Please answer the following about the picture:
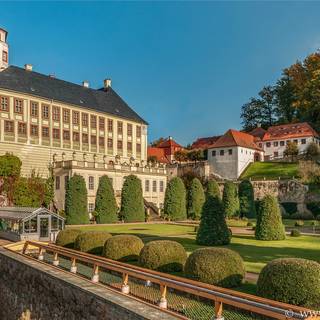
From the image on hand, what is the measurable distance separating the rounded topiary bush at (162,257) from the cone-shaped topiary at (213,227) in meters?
9.76

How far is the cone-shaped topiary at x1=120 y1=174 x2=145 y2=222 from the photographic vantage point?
52.3 metres

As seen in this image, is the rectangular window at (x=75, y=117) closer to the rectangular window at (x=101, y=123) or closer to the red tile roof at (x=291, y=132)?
the rectangular window at (x=101, y=123)

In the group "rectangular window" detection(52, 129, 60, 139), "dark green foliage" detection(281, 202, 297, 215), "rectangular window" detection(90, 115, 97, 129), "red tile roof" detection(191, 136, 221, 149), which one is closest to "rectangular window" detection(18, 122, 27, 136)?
"rectangular window" detection(52, 129, 60, 139)

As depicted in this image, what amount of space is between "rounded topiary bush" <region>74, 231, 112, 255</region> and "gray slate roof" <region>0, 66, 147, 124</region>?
38587 millimetres

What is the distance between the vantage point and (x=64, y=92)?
211ft

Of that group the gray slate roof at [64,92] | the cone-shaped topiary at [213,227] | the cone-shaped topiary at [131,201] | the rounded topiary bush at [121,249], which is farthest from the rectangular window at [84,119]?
the rounded topiary bush at [121,249]

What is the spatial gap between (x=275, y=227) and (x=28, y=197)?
107ft

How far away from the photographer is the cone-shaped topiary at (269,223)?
2983 centimetres

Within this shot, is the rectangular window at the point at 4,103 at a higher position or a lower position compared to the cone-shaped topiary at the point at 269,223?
higher

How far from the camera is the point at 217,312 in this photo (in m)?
8.77

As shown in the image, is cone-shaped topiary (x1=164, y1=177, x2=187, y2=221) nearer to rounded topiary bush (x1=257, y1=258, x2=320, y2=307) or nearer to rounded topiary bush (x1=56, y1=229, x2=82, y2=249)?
rounded topiary bush (x1=56, y1=229, x2=82, y2=249)

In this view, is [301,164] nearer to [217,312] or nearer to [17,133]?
[17,133]

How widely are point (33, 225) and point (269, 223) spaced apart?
17660 mm

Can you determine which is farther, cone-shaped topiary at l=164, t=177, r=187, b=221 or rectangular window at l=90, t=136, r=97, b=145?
rectangular window at l=90, t=136, r=97, b=145
